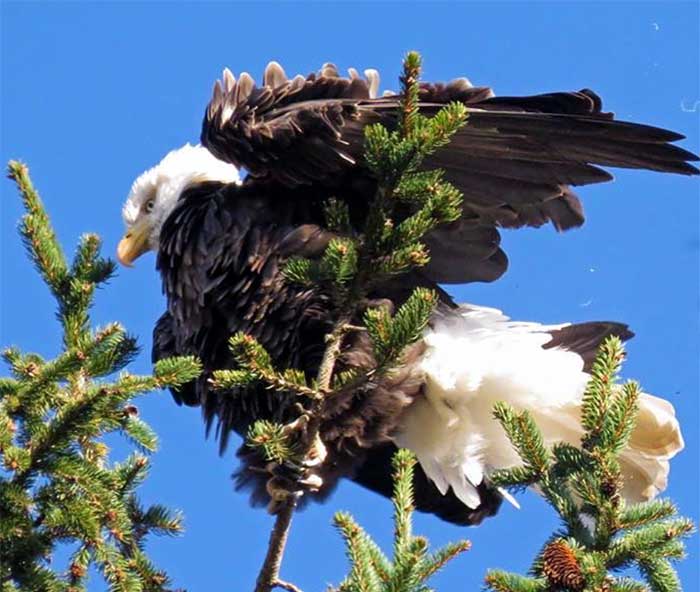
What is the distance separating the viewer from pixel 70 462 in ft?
11.4

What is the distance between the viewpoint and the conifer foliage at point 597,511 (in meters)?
2.92

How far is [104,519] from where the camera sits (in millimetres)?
3496

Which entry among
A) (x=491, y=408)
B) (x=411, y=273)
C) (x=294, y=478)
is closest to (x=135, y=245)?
(x=411, y=273)

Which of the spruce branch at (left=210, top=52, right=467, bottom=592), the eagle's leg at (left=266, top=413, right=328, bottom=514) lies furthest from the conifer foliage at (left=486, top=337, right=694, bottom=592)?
the eagle's leg at (left=266, top=413, right=328, bottom=514)

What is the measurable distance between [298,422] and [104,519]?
0.52 meters

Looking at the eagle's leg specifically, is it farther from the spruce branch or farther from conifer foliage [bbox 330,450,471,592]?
conifer foliage [bbox 330,450,471,592]

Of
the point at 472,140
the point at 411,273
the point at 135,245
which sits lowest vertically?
the point at 411,273

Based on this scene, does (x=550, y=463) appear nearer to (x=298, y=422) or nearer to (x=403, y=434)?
(x=298, y=422)

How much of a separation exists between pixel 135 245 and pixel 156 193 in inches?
8.4

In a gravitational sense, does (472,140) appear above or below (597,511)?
above

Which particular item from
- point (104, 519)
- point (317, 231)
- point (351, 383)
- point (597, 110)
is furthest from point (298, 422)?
point (597, 110)

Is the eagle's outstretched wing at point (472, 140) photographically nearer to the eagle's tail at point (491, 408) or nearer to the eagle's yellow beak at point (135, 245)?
the eagle's tail at point (491, 408)

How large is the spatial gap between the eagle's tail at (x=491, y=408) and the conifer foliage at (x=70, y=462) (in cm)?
156

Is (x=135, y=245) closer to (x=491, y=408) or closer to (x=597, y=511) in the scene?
(x=491, y=408)
